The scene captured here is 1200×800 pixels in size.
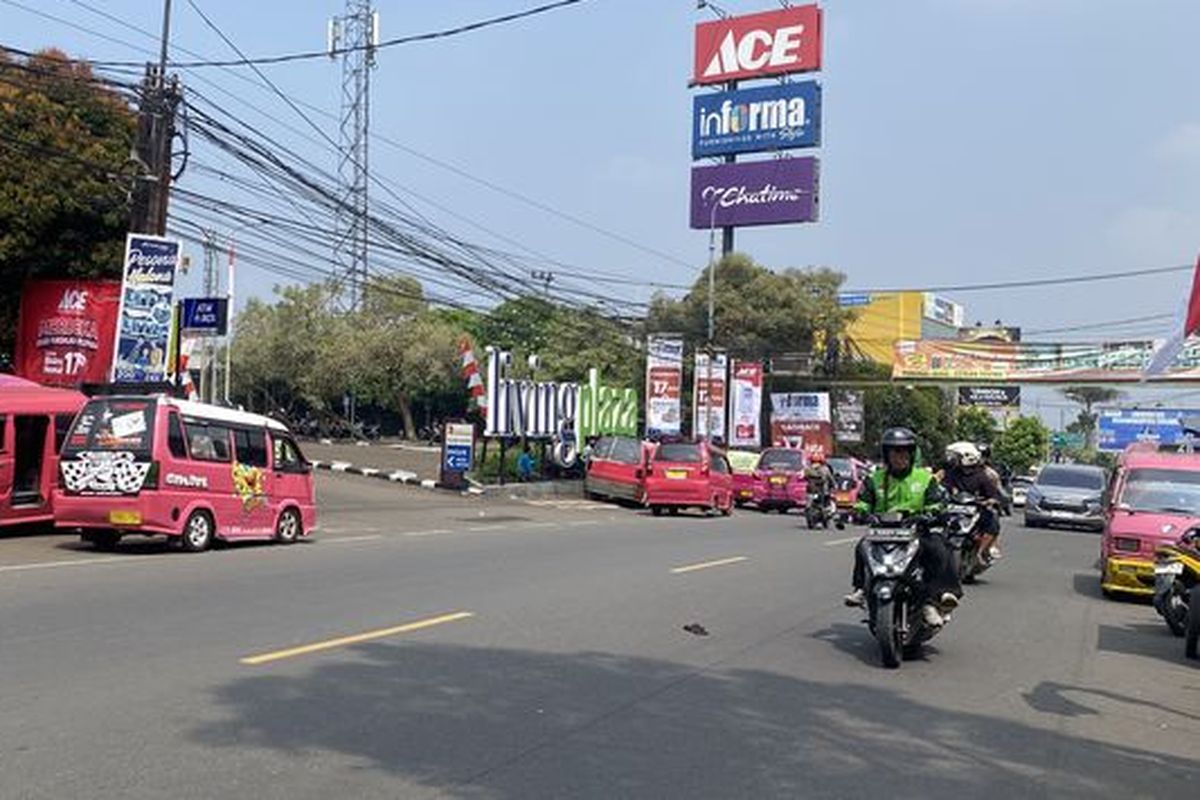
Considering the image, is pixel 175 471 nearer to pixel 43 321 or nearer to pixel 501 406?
pixel 43 321

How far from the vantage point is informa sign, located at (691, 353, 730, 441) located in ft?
151

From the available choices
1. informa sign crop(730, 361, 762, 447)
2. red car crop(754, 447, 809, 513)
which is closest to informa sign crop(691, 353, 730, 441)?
informa sign crop(730, 361, 762, 447)

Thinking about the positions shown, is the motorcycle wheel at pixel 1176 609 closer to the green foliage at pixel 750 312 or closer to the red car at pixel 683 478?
the red car at pixel 683 478

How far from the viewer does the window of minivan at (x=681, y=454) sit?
99.7ft

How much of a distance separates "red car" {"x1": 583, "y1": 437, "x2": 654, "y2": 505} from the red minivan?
17.0 m

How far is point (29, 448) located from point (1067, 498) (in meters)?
23.3

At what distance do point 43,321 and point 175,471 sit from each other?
1125cm

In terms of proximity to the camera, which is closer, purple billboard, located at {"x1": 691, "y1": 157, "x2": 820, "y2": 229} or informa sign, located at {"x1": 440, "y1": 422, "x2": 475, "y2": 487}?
informa sign, located at {"x1": 440, "y1": 422, "x2": 475, "y2": 487}

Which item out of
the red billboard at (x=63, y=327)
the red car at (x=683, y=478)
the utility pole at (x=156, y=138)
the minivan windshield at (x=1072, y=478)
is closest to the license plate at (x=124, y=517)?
the utility pole at (x=156, y=138)

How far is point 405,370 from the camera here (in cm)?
6034

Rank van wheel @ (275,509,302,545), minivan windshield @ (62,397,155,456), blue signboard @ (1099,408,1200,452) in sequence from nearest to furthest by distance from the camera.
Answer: minivan windshield @ (62,397,155,456) → van wheel @ (275,509,302,545) → blue signboard @ (1099,408,1200,452)

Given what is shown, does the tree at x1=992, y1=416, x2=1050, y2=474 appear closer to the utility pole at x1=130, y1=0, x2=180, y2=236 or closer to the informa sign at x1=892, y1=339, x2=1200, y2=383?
the informa sign at x1=892, y1=339, x2=1200, y2=383

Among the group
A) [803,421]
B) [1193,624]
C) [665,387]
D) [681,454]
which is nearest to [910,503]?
[1193,624]

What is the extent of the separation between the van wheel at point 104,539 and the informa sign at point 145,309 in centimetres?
425
